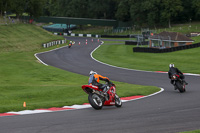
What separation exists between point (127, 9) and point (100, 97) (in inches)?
4582

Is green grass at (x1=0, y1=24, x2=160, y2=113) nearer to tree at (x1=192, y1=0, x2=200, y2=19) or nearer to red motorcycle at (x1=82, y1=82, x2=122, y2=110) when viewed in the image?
red motorcycle at (x1=82, y1=82, x2=122, y2=110)

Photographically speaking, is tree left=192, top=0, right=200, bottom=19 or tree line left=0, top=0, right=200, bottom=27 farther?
tree left=192, top=0, right=200, bottom=19

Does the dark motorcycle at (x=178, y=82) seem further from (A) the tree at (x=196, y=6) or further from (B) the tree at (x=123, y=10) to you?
(B) the tree at (x=123, y=10)

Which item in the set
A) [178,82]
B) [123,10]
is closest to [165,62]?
[178,82]

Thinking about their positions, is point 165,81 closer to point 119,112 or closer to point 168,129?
point 119,112

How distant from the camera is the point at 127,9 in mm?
129125

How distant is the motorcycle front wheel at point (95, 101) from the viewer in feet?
48.8

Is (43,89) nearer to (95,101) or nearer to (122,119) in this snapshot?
(95,101)

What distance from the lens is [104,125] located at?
11.6 meters

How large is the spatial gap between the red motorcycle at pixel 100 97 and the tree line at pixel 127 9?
3264 inches

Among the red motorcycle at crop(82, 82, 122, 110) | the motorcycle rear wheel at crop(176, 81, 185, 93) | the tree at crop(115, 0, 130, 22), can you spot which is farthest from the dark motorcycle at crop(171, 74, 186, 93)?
the tree at crop(115, 0, 130, 22)

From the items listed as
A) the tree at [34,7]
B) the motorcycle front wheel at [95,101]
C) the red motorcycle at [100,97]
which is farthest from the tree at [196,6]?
the motorcycle front wheel at [95,101]

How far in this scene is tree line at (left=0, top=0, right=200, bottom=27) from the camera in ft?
340

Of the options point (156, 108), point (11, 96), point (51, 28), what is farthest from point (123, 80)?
point (51, 28)
